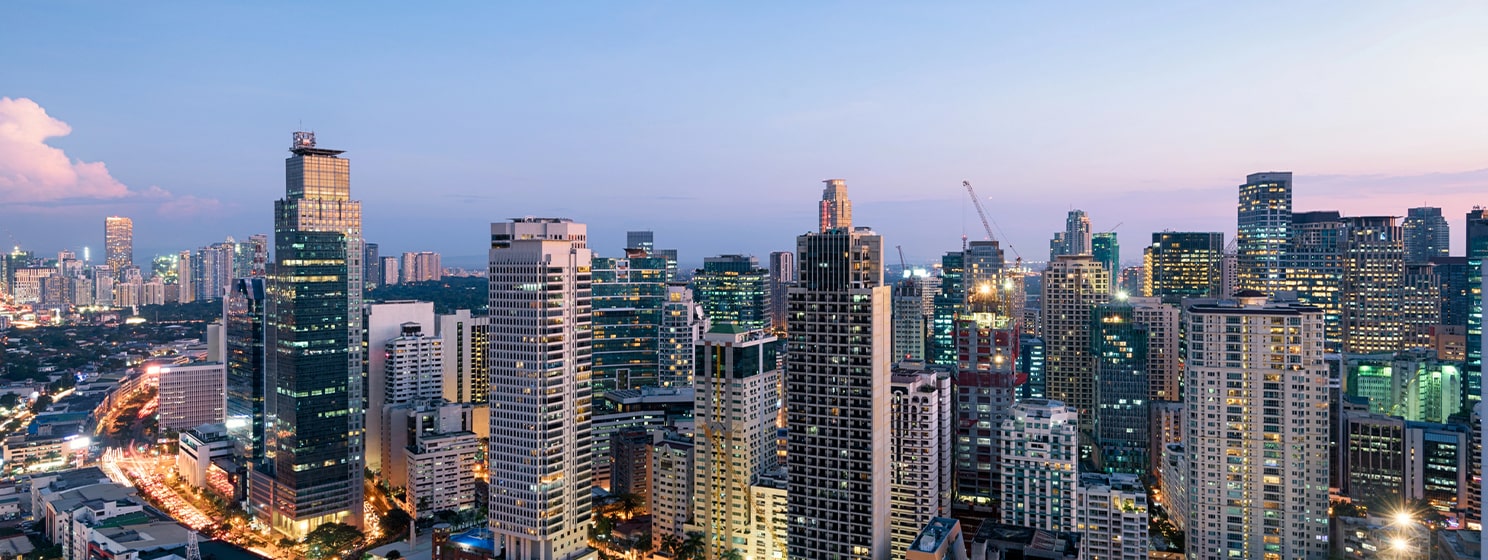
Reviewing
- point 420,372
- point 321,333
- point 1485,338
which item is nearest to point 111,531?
point 321,333

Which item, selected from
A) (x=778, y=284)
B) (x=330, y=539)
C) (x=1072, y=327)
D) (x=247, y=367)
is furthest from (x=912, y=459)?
(x=778, y=284)

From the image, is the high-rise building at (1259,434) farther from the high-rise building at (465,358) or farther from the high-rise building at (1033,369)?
the high-rise building at (465,358)

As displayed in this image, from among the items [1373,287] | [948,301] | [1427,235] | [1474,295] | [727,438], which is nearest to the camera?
[727,438]

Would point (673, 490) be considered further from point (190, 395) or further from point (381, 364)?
point (190, 395)

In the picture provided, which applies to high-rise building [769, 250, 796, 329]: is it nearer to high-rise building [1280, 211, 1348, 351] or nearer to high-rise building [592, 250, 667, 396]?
high-rise building [592, 250, 667, 396]

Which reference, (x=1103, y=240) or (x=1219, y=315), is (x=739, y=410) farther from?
(x=1103, y=240)

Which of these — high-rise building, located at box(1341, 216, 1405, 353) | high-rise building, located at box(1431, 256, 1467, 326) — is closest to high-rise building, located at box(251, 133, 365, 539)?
high-rise building, located at box(1341, 216, 1405, 353)
